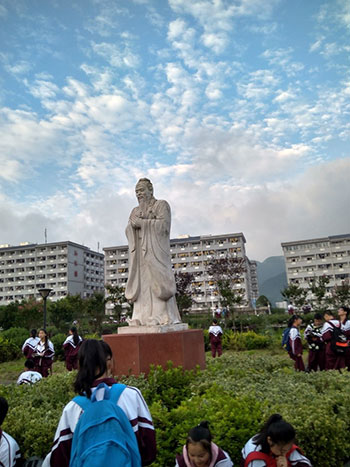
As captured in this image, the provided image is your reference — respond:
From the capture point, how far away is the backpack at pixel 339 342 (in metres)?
8.02

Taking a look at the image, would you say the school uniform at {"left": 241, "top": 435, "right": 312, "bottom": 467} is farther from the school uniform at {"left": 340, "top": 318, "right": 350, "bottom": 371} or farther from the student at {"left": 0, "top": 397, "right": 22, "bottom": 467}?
the school uniform at {"left": 340, "top": 318, "right": 350, "bottom": 371}

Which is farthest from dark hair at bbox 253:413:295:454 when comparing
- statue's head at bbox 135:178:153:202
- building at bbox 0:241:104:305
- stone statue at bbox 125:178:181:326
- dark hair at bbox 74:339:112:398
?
building at bbox 0:241:104:305

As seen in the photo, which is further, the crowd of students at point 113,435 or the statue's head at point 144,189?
the statue's head at point 144,189

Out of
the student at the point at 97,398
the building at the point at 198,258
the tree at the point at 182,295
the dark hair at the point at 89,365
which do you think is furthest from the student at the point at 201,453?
the building at the point at 198,258

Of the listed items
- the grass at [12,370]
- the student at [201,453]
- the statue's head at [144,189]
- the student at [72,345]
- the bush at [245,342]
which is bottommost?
the grass at [12,370]

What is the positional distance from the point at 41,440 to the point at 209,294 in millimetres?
71927

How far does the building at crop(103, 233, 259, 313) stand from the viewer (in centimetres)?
7425

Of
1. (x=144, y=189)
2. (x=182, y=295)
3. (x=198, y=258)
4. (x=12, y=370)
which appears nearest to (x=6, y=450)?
(x=144, y=189)

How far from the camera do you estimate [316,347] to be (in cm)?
922

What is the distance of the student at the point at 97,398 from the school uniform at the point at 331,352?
7.13 metres

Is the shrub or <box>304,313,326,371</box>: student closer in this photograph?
<box>304,313,326,371</box>: student

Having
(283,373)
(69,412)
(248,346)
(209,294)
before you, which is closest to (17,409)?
(69,412)

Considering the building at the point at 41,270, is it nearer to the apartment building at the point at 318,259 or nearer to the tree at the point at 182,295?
the apartment building at the point at 318,259

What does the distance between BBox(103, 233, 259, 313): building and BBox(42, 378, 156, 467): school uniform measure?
6996 centimetres
